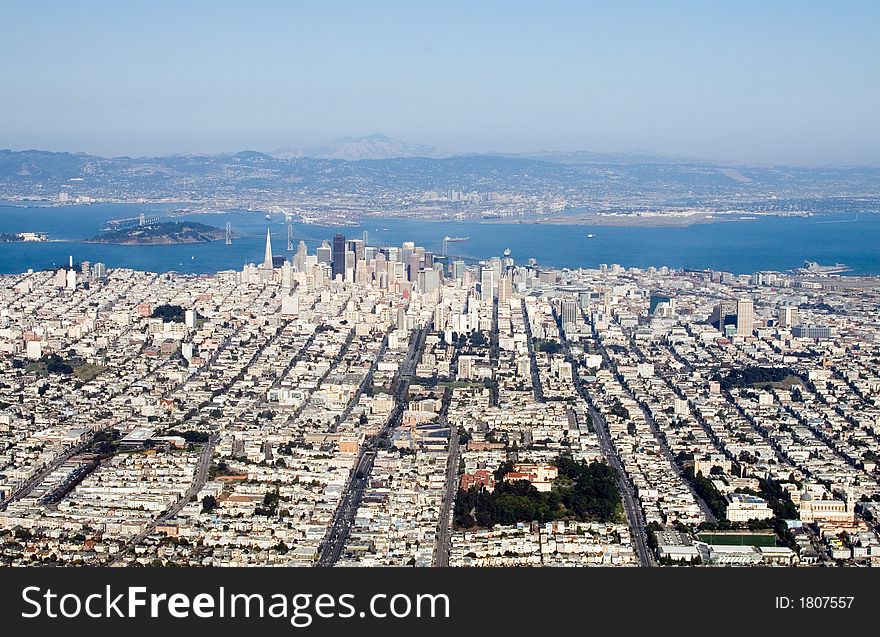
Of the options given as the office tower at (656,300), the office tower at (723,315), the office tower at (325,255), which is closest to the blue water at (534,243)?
the office tower at (325,255)

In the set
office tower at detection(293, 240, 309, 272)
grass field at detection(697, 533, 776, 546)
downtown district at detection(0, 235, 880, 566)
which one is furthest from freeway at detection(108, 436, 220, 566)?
office tower at detection(293, 240, 309, 272)

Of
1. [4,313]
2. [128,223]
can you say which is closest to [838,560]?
[4,313]

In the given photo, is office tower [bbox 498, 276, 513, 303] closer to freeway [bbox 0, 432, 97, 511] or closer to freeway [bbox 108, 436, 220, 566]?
freeway [bbox 108, 436, 220, 566]

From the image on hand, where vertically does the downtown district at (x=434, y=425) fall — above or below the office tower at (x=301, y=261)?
below

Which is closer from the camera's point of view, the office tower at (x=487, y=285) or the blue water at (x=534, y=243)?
the office tower at (x=487, y=285)

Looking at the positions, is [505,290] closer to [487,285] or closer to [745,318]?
[487,285]

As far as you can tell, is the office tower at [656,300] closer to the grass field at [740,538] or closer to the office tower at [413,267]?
the office tower at [413,267]

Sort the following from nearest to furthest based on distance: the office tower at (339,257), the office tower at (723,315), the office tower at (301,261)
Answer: the office tower at (723,315) < the office tower at (339,257) < the office tower at (301,261)

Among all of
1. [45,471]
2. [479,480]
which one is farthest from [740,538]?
[45,471]
